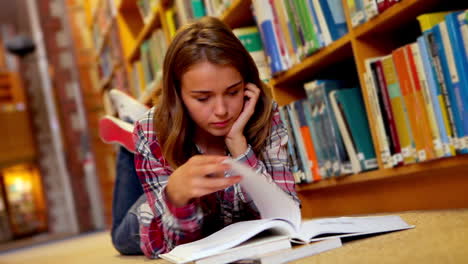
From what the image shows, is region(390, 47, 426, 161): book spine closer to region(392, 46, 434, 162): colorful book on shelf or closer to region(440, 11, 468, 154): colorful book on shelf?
region(392, 46, 434, 162): colorful book on shelf

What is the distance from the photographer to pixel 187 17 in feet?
7.87

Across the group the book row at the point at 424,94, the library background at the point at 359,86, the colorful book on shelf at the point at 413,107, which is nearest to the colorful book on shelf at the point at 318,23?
the library background at the point at 359,86

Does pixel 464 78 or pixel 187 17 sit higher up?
pixel 187 17

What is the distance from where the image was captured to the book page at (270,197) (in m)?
0.85

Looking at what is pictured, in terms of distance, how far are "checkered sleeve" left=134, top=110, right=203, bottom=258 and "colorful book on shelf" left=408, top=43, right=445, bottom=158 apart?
0.62 meters

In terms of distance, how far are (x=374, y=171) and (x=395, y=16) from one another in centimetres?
47

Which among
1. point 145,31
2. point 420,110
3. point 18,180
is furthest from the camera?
point 18,180

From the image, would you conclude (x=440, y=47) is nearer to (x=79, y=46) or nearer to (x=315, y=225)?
(x=315, y=225)

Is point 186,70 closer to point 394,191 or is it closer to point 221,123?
point 221,123

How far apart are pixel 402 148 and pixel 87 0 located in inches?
159

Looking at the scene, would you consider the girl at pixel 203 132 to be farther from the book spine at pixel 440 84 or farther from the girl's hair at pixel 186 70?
the book spine at pixel 440 84

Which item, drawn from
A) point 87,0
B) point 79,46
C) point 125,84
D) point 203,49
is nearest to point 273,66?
point 203,49

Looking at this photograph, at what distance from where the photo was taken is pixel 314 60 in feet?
5.64

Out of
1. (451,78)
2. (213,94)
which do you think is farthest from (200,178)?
(451,78)
